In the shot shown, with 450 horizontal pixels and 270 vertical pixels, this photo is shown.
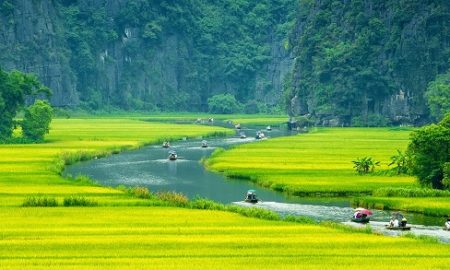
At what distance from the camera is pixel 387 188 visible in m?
54.3

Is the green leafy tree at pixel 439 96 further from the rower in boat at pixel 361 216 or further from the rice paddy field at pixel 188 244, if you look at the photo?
the rice paddy field at pixel 188 244

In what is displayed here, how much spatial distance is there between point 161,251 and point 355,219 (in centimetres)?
1153

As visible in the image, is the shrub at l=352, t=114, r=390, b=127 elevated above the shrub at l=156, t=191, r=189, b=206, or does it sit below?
above

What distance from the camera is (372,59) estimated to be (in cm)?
Result: 13638

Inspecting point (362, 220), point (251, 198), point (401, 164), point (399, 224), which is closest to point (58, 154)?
point (401, 164)

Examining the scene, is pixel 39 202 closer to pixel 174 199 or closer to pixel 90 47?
pixel 174 199

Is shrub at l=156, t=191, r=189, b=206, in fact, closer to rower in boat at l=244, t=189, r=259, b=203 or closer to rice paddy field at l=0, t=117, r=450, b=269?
rice paddy field at l=0, t=117, r=450, b=269

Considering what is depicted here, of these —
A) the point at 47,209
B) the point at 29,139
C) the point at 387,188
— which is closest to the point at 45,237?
the point at 47,209

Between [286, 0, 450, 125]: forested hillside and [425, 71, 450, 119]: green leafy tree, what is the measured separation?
561cm

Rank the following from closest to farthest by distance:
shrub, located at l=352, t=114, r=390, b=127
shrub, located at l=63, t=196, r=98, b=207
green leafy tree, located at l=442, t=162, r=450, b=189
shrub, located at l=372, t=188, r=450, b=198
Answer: shrub, located at l=63, t=196, r=98, b=207
shrub, located at l=372, t=188, r=450, b=198
green leafy tree, located at l=442, t=162, r=450, b=189
shrub, located at l=352, t=114, r=390, b=127

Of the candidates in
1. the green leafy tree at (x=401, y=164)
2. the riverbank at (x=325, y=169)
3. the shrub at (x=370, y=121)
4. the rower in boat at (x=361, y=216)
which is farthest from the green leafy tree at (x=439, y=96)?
the rower in boat at (x=361, y=216)

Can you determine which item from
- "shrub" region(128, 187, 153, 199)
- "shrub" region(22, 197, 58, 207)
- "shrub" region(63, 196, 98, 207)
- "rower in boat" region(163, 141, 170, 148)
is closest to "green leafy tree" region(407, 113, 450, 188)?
"shrub" region(128, 187, 153, 199)

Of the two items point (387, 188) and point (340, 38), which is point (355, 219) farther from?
point (340, 38)

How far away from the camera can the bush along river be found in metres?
45.6
